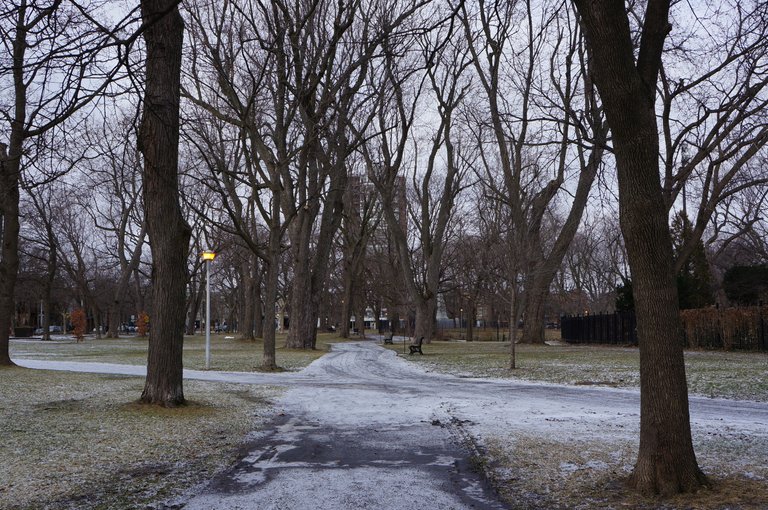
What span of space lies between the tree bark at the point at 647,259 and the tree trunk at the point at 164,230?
22.9 feet

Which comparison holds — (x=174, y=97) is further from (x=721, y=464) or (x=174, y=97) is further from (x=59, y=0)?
(x=721, y=464)

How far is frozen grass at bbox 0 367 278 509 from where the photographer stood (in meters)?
5.52

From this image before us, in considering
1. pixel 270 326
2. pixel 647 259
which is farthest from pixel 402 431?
pixel 270 326

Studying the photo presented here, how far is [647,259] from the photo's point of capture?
18.2ft

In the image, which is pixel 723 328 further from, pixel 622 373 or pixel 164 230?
pixel 164 230

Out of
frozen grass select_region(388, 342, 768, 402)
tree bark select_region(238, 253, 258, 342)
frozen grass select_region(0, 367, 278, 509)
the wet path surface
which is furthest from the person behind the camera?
tree bark select_region(238, 253, 258, 342)

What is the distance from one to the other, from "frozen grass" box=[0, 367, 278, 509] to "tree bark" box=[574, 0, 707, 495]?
4.16 m

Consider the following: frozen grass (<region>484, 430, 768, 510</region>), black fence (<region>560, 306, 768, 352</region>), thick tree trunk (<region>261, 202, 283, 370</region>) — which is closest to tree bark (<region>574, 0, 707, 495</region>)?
frozen grass (<region>484, 430, 768, 510</region>)

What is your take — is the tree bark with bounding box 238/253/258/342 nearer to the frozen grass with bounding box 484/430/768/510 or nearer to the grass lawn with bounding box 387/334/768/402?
the grass lawn with bounding box 387/334/768/402

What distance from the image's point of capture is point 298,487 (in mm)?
5832

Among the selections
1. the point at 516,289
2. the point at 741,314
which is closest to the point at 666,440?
the point at 516,289

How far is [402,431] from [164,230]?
194 inches

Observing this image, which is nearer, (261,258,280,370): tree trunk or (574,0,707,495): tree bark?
(574,0,707,495): tree bark

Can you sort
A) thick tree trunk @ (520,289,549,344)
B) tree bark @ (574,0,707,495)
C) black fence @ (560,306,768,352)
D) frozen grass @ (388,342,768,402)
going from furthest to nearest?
1. thick tree trunk @ (520,289,549,344)
2. black fence @ (560,306,768,352)
3. frozen grass @ (388,342,768,402)
4. tree bark @ (574,0,707,495)
